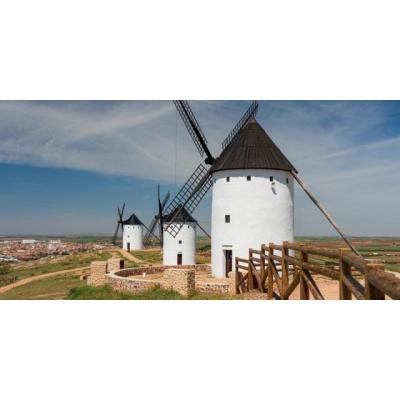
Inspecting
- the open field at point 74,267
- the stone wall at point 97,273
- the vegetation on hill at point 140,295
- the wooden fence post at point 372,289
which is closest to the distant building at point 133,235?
the open field at point 74,267

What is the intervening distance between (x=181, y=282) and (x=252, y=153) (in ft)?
17.2

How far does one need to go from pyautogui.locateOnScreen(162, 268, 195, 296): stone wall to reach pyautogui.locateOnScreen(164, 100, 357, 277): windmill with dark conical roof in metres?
2.52

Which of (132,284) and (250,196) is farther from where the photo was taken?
(250,196)

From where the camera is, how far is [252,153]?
1312cm

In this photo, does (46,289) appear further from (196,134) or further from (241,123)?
(241,123)

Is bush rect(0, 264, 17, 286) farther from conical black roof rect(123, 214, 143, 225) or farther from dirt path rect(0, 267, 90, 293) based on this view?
conical black roof rect(123, 214, 143, 225)

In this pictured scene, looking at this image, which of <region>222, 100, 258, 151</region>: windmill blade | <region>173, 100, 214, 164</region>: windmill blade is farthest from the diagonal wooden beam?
<region>173, 100, 214, 164</region>: windmill blade

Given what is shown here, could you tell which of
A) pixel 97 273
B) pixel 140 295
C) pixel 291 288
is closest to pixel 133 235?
pixel 97 273

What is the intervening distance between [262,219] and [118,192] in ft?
15.7

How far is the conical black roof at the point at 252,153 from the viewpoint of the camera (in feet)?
42.2

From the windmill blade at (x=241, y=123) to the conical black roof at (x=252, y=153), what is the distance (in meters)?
0.24
